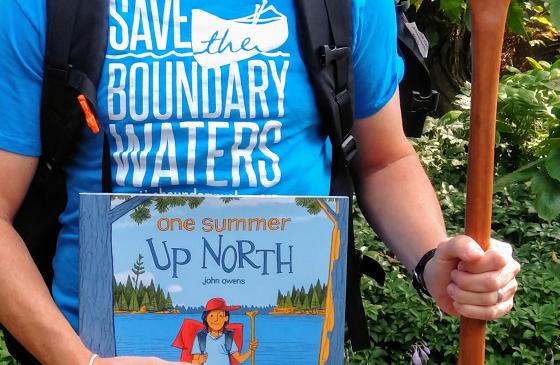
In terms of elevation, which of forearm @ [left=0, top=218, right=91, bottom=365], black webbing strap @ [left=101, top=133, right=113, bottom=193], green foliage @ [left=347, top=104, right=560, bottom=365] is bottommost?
green foliage @ [left=347, top=104, right=560, bottom=365]

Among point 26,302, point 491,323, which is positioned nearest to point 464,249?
point 26,302

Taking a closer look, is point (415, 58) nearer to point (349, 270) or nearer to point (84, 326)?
point (349, 270)

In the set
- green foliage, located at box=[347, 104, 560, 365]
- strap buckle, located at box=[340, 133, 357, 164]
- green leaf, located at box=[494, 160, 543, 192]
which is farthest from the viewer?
green leaf, located at box=[494, 160, 543, 192]

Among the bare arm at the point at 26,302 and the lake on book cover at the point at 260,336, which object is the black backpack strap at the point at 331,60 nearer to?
the lake on book cover at the point at 260,336

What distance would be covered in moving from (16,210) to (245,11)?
1.72 feet

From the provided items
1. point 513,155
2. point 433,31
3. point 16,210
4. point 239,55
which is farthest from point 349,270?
point 433,31

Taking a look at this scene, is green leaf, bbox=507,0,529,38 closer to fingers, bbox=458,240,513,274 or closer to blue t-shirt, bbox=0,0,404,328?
blue t-shirt, bbox=0,0,404,328

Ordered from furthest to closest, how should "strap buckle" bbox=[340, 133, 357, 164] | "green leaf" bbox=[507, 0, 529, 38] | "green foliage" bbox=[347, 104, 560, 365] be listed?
"green leaf" bbox=[507, 0, 529, 38]
"green foliage" bbox=[347, 104, 560, 365]
"strap buckle" bbox=[340, 133, 357, 164]

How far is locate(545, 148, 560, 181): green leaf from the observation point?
334cm

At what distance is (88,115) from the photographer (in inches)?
59.7

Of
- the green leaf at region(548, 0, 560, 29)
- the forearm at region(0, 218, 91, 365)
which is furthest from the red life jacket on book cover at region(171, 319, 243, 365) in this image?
the green leaf at region(548, 0, 560, 29)

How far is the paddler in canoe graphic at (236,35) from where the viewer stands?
1566mm

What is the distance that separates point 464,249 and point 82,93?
66cm

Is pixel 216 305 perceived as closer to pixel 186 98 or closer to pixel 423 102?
pixel 186 98
